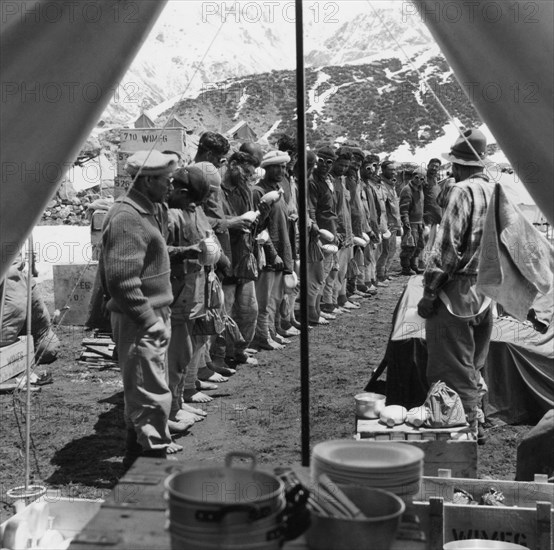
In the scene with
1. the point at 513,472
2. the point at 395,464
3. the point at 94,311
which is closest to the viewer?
the point at 395,464

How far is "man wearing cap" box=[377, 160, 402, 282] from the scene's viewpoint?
14.9 m

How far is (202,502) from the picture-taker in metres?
1.62

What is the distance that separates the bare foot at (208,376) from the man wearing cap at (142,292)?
2.83 meters

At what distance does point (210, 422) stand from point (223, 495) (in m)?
4.54

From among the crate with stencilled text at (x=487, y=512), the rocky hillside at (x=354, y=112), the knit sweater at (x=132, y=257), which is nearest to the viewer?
the crate with stencilled text at (x=487, y=512)

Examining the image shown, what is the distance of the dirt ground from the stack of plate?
9.75ft

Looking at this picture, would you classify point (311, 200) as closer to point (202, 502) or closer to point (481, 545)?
point (481, 545)

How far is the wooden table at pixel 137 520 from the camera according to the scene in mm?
1776

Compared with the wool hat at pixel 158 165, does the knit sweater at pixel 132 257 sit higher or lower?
lower

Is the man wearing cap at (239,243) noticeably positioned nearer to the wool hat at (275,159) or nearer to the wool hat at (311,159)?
the wool hat at (275,159)

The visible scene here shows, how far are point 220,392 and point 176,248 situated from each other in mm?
2100

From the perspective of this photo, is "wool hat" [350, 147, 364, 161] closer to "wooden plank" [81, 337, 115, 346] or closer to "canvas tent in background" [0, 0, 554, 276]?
"wooden plank" [81, 337, 115, 346]

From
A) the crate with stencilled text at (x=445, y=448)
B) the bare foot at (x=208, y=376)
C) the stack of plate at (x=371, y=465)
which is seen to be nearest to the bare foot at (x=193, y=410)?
the bare foot at (x=208, y=376)

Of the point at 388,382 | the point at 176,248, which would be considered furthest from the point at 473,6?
the point at 388,382
